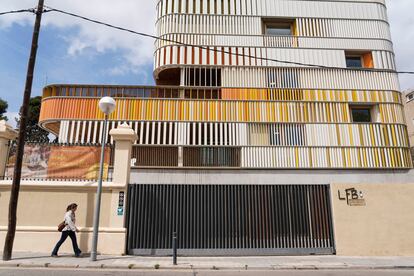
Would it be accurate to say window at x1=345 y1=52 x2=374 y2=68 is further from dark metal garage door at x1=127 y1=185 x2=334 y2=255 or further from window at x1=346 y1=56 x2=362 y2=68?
dark metal garage door at x1=127 y1=185 x2=334 y2=255

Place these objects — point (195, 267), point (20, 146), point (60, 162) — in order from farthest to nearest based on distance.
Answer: point (60, 162) → point (20, 146) → point (195, 267)

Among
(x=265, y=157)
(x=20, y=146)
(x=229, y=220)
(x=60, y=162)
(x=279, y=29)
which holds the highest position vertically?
(x=279, y=29)

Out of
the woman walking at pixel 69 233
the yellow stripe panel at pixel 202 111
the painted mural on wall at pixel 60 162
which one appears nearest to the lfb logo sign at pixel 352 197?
the yellow stripe panel at pixel 202 111

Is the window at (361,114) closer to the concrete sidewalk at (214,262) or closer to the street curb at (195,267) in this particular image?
the concrete sidewalk at (214,262)

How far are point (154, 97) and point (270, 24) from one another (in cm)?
911

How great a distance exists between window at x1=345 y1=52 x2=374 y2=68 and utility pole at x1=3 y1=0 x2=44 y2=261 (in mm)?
17266

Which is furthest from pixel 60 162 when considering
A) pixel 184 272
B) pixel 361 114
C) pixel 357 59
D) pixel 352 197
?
pixel 357 59

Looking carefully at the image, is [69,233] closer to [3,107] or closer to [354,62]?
[354,62]

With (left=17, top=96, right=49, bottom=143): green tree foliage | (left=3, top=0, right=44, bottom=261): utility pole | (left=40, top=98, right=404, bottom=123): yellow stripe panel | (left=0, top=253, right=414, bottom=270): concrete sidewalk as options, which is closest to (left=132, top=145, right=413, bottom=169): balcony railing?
(left=40, top=98, right=404, bottom=123): yellow stripe panel

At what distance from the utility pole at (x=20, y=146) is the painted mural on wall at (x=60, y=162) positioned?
3.81 ft

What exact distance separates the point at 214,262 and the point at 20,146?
640 cm

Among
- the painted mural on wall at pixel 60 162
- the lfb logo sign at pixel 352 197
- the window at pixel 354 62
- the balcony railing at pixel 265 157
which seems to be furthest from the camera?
the window at pixel 354 62

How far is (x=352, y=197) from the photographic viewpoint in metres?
9.78

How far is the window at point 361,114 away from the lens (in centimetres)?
1783
